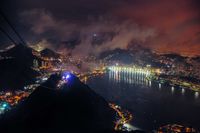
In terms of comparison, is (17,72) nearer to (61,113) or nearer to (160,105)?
(61,113)

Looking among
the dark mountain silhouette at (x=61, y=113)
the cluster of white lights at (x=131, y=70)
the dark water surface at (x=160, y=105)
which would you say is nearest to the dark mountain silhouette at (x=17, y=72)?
the dark mountain silhouette at (x=61, y=113)

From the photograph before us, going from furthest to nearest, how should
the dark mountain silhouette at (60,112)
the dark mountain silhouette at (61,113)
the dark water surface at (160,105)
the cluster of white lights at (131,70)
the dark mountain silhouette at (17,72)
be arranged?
the cluster of white lights at (131,70) → the dark mountain silhouette at (17,72) → the dark water surface at (160,105) → the dark mountain silhouette at (60,112) → the dark mountain silhouette at (61,113)

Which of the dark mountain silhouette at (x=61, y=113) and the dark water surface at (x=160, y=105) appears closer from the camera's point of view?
the dark mountain silhouette at (x=61, y=113)

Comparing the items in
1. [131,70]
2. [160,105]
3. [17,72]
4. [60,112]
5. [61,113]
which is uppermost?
[17,72]

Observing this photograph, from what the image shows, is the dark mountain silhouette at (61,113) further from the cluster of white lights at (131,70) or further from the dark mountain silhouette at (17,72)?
the cluster of white lights at (131,70)

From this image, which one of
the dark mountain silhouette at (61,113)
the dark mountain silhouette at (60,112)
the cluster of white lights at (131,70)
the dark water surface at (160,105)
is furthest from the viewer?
the cluster of white lights at (131,70)

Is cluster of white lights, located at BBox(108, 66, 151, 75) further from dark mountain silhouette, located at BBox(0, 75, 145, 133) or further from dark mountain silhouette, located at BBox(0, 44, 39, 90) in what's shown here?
dark mountain silhouette, located at BBox(0, 75, 145, 133)

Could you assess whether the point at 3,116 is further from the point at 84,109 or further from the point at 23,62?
the point at 23,62

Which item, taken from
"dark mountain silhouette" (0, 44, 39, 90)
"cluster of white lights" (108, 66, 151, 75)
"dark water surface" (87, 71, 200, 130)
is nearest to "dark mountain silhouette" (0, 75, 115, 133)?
"dark water surface" (87, 71, 200, 130)

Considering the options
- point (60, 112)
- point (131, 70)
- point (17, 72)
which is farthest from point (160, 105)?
point (131, 70)
